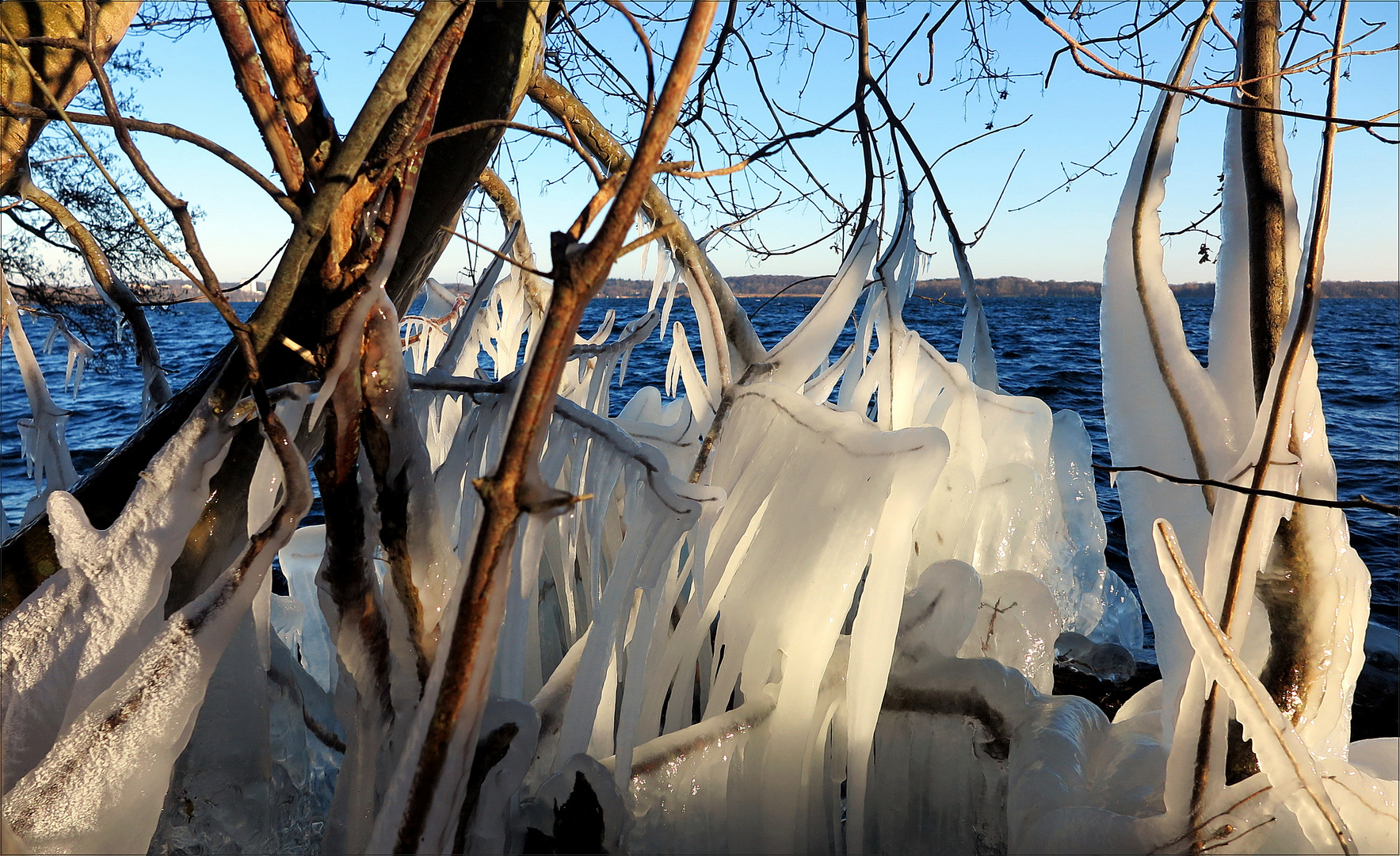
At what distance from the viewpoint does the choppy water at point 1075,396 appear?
5.29 metres

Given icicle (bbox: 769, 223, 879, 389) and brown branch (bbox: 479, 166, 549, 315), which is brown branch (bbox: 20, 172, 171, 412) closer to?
brown branch (bbox: 479, 166, 549, 315)

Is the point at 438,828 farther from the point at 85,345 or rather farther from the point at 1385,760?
the point at 85,345

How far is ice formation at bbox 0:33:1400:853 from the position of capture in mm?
1199

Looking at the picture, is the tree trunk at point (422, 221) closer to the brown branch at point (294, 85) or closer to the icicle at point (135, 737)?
the brown branch at point (294, 85)

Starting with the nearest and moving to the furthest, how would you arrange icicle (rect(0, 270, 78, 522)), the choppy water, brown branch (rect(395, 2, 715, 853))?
1. brown branch (rect(395, 2, 715, 853))
2. icicle (rect(0, 270, 78, 522))
3. the choppy water

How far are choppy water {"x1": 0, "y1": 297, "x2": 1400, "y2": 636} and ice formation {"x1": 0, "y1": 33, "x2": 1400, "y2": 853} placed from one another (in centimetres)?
83

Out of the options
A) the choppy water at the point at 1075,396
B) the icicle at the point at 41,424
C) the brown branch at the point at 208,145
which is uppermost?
the brown branch at the point at 208,145

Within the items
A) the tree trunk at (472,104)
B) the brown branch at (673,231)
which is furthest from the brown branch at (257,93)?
the brown branch at (673,231)

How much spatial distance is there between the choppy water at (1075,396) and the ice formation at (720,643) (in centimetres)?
83

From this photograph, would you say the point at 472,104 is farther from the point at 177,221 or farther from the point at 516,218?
the point at 516,218

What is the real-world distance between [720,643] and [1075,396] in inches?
389

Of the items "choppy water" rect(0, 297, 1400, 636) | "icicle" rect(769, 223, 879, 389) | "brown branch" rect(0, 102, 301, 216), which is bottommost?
"choppy water" rect(0, 297, 1400, 636)

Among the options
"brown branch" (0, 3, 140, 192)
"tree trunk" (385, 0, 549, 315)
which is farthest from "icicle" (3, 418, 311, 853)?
"brown branch" (0, 3, 140, 192)

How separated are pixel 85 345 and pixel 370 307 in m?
3.71
